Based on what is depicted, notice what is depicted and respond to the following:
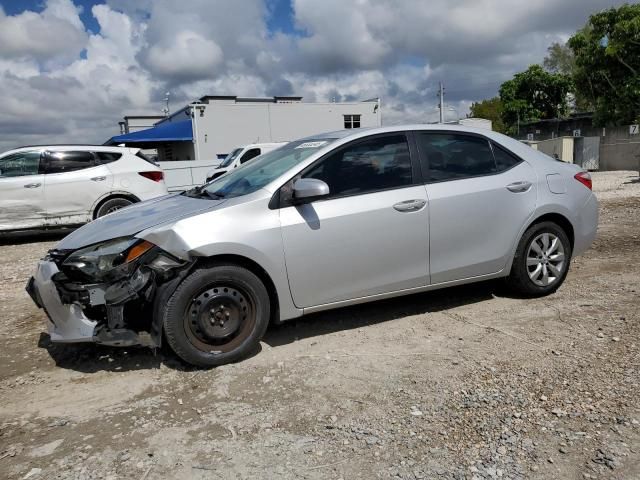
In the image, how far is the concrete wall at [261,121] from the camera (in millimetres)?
29922

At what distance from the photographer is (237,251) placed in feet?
12.0

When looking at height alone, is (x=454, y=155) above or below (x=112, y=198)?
above

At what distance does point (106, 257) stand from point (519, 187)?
3.46 m

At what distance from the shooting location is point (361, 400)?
3.22m

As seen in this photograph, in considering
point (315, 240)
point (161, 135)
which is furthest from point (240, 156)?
point (161, 135)

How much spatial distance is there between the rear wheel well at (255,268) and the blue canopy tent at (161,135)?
1121 inches

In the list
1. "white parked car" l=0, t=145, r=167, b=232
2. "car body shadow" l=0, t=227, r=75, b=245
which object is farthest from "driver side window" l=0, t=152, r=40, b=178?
"car body shadow" l=0, t=227, r=75, b=245

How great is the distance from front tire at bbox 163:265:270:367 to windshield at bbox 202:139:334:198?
0.72 m

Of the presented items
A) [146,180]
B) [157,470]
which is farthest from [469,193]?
[146,180]

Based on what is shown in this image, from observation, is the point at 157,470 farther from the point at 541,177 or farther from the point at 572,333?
the point at 541,177

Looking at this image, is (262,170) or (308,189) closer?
(308,189)

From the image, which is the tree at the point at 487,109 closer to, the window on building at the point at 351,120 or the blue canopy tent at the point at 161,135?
the window on building at the point at 351,120

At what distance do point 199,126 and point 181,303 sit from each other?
90.7ft

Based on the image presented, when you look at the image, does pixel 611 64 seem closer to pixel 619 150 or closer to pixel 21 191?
pixel 619 150
